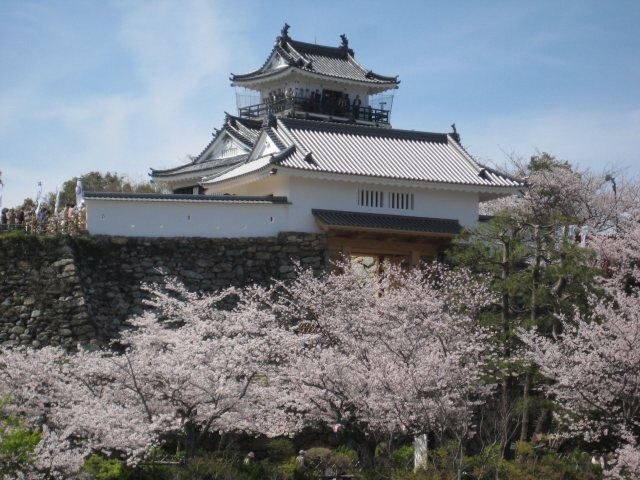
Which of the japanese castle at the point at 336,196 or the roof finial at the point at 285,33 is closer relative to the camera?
the japanese castle at the point at 336,196

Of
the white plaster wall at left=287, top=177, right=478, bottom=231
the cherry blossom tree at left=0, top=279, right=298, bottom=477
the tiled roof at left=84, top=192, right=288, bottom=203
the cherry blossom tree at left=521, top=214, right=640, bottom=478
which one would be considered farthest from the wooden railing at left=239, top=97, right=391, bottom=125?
the cherry blossom tree at left=0, top=279, right=298, bottom=477

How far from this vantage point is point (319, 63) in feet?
112

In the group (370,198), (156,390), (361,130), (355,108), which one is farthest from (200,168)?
(156,390)

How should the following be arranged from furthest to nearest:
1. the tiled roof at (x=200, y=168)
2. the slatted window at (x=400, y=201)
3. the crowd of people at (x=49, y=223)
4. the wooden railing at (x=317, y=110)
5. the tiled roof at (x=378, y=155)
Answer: the wooden railing at (x=317, y=110) < the tiled roof at (x=200, y=168) < the slatted window at (x=400, y=201) < the tiled roof at (x=378, y=155) < the crowd of people at (x=49, y=223)

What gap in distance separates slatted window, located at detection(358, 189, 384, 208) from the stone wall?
66.0 inches

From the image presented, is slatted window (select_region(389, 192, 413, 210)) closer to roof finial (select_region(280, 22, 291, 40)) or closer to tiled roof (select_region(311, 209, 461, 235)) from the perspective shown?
tiled roof (select_region(311, 209, 461, 235))

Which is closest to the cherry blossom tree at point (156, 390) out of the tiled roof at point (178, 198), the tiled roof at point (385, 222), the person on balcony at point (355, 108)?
the tiled roof at point (178, 198)

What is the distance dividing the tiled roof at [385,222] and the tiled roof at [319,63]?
11.3 meters

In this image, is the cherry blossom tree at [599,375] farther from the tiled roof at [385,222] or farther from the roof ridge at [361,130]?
the roof ridge at [361,130]

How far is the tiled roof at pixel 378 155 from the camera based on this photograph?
74.8 feet

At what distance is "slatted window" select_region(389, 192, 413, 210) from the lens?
76.3 feet

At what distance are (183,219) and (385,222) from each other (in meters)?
4.34

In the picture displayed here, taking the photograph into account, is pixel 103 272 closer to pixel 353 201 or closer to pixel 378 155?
pixel 353 201

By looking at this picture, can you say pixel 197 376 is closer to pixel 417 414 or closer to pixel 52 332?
pixel 417 414
